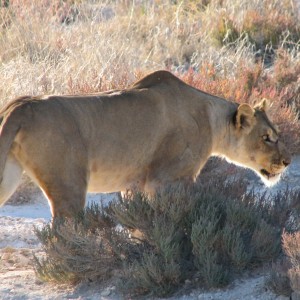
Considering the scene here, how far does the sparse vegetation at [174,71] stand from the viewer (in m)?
5.57

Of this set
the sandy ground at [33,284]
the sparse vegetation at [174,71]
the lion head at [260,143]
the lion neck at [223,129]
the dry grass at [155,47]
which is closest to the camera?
the sandy ground at [33,284]

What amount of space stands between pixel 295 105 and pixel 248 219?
15.6 feet

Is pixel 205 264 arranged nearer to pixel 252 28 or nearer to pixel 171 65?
pixel 171 65

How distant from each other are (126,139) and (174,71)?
505 cm

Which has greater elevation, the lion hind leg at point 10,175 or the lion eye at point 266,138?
the lion hind leg at point 10,175

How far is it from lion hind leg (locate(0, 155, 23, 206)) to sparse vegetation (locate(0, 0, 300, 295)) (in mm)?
401

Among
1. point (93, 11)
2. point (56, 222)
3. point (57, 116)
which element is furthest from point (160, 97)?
point (93, 11)

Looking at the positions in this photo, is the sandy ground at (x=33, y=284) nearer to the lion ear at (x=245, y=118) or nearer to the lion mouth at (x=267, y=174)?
the lion ear at (x=245, y=118)

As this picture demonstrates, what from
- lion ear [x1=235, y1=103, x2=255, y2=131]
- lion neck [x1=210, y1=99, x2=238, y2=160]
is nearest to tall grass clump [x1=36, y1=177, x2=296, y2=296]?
lion neck [x1=210, y1=99, x2=238, y2=160]

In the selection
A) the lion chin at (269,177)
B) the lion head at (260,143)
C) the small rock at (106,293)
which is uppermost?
the lion head at (260,143)

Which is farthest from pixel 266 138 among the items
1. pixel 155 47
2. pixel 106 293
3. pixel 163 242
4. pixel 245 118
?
pixel 155 47

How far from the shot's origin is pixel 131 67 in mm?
11094

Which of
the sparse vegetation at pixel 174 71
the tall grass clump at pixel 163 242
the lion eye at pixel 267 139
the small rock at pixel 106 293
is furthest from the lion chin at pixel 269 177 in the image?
the small rock at pixel 106 293

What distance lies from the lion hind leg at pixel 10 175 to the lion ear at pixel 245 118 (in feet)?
7.48
